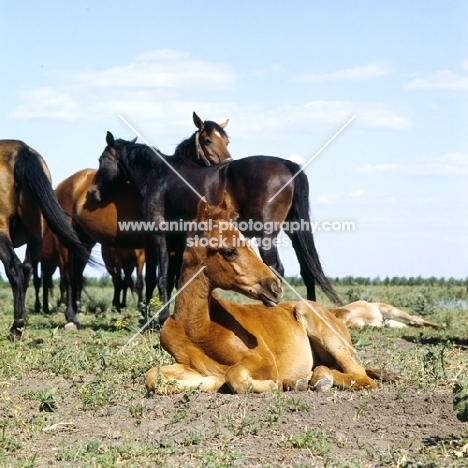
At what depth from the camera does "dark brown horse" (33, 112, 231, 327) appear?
562 inches

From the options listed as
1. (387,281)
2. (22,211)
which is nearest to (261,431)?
(22,211)

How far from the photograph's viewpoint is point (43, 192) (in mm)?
11422

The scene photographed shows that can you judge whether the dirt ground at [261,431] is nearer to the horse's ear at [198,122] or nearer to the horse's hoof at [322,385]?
the horse's hoof at [322,385]

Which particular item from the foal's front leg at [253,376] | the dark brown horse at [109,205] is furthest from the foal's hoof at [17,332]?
the foal's front leg at [253,376]

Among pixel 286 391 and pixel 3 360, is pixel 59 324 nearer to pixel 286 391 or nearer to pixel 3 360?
pixel 3 360

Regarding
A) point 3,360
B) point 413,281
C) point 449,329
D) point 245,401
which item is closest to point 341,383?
point 245,401

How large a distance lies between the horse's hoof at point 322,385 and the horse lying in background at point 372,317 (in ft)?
16.5

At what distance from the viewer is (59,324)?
13.7m

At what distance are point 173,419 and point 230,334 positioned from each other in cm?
116

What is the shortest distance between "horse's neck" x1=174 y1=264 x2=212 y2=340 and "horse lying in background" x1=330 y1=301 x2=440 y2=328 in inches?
205

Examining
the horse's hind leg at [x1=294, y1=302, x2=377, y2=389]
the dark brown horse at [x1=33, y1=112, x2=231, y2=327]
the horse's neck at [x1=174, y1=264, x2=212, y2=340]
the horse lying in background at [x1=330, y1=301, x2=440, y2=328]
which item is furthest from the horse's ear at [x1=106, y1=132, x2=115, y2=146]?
the horse's neck at [x1=174, y1=264, x2=212, y2=340]

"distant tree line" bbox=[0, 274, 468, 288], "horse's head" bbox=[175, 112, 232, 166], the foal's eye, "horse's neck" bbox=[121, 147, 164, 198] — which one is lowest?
"distant tree line" bbox=[0, 274, 468, 288]

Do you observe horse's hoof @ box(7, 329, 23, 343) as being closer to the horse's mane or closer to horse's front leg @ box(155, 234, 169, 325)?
horse's front leg @ box(155, 234, 169, 325)

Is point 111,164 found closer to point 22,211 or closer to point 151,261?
point 151,261
